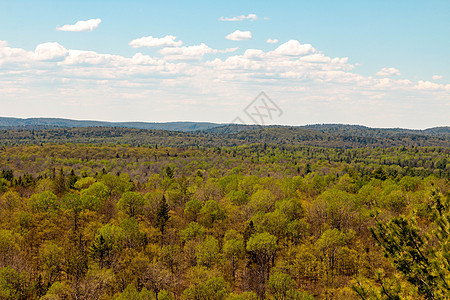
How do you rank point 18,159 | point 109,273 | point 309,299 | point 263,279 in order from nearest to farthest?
1. point 309,299
2. point 109,273
3. point 263,279
4. point 18,159

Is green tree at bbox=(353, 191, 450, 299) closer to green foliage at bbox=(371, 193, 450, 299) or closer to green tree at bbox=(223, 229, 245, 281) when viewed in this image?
green foliage at bbox=(371, 193, 450, 299)

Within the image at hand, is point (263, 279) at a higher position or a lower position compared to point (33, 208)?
lower

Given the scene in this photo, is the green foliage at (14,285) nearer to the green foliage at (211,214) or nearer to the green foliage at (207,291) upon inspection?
the green foliage at (207,291)

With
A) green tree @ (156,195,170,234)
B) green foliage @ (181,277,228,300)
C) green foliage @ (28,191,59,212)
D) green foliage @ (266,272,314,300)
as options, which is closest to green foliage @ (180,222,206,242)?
green tree @ (156,195,170,234)

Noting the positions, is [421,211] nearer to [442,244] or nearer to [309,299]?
[309,299]

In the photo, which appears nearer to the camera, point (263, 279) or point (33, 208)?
point (263, 279)

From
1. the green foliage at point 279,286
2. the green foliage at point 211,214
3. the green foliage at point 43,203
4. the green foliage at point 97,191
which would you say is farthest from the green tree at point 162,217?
the green foliage at point 279,286

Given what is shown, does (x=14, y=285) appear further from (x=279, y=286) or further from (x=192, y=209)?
(x=192, y=209)

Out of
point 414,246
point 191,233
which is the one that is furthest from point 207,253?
point 414,246

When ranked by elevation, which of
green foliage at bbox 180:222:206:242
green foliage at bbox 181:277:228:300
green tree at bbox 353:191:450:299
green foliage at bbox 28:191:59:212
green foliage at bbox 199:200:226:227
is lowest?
green foliage at bbox 181:277:228:300

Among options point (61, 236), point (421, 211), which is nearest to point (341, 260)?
point (421, 211)

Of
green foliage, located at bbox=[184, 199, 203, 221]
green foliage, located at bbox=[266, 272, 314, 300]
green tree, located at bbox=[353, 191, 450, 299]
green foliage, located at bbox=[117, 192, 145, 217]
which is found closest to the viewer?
green tree, located at bbox=[353, 191, 450, 299]
